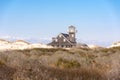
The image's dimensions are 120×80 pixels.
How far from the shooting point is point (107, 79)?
11.6 metres

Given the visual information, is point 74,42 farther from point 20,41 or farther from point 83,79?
point 83,79

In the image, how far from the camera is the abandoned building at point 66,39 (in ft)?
261

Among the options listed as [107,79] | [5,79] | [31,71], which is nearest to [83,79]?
[107,79]

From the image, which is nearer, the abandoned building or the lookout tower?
the abandoned building

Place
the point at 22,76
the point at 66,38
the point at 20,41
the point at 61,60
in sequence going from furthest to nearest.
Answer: the point at 20,41 → the point at 66,38 → the point at 61,60 → the point at 22,76

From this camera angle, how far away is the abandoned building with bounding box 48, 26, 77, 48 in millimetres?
79500

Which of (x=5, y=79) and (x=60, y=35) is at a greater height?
(x=60, y=35)

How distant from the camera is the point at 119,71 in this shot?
38.8 ft

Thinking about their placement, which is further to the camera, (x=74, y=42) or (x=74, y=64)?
(x=74, y=42)

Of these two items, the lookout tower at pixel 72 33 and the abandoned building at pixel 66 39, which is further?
the lookout tower at pixel 72 33

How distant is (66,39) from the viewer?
259 ft

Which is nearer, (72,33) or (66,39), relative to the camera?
(66,39)

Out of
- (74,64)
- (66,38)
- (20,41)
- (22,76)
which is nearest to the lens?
(22,76)

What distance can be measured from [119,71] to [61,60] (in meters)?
9.57
